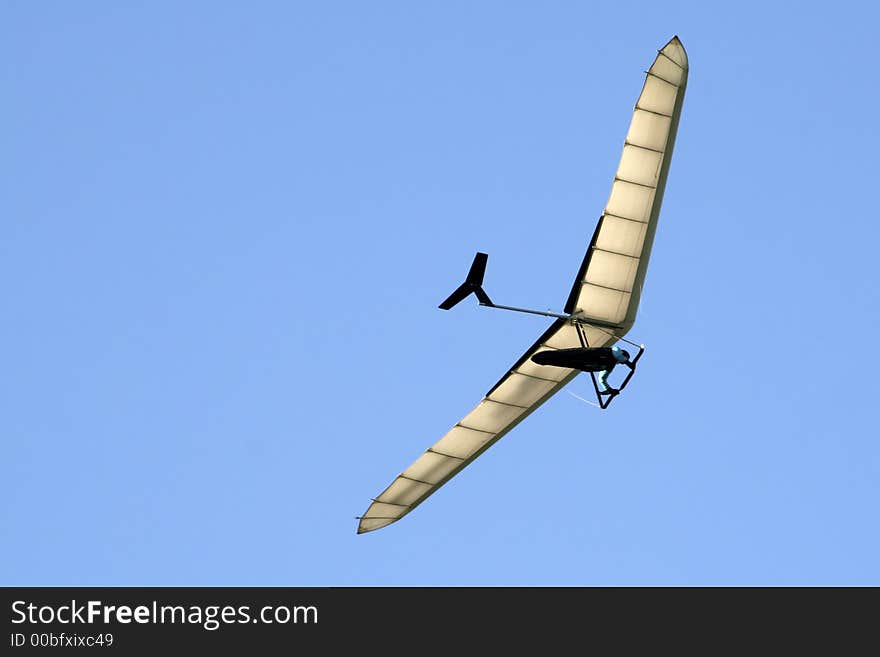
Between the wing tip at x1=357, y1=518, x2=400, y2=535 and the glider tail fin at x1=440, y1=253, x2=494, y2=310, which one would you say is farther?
the wing tip at x1=357, y1=518, x2=400, y2=535

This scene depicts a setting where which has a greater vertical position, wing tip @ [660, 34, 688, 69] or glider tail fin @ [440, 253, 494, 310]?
wing tip @ [660, 34, 688, 69]

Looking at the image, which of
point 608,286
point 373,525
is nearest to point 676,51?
point 608,286

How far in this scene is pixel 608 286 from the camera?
89438mm

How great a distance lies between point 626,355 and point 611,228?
473 centimetres

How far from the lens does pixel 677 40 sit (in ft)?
285

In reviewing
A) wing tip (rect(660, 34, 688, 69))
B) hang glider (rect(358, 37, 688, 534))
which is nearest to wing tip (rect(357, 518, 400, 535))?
hang glider (rect(358, 37, 688, 534))

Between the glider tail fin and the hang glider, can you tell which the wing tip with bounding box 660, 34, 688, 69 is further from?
the glider tail fin

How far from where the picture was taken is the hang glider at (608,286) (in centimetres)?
8744

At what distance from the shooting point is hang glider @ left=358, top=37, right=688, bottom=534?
87438 millimetres

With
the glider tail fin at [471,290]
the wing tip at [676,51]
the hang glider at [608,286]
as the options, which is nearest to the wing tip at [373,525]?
Result: the hang glider at [608,286]

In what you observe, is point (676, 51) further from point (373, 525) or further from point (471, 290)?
point (373, 525)

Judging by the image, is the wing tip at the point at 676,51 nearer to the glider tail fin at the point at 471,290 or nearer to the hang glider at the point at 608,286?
the hang glider at the point at 608,286
